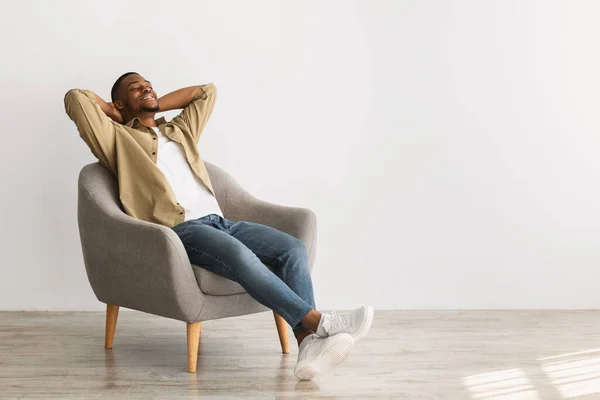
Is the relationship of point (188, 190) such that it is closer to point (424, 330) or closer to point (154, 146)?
point (154, 146)

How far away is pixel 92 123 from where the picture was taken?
3047 mm

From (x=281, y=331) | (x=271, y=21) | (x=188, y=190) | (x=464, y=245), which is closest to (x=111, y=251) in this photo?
(x=188, y=190)

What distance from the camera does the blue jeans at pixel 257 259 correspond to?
267cm

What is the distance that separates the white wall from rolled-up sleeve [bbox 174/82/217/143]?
541 mm

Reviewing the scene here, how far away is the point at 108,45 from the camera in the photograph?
4.01m

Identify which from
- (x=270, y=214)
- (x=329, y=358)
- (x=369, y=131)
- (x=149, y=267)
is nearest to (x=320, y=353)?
(x=329, y=358)

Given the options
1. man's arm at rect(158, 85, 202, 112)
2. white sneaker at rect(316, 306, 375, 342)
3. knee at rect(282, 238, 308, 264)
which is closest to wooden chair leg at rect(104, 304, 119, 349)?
knee at rect(282, 238, 308, 264)

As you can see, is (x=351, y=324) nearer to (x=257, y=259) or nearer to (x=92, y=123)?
(x=257, y=259)

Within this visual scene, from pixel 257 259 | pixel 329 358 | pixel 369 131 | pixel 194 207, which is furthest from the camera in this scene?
pixel 369 131

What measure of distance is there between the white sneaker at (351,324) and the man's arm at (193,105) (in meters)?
1.23

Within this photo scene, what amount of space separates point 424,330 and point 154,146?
1.53 metres

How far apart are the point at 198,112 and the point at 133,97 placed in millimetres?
307

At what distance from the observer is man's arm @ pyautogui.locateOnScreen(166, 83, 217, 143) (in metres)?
3.44

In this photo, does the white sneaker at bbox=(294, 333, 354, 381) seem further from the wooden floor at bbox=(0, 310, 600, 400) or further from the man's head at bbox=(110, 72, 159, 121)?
the man's head at bbox=(110, 72, 159, 121)
